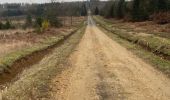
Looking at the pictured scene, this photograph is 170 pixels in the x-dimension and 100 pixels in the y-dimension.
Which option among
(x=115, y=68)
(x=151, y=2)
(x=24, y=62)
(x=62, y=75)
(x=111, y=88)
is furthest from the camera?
(x=151, y=2)

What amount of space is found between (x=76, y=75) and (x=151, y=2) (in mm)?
66132

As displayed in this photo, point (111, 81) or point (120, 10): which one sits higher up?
point (111, 81)

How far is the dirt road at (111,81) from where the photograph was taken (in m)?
11.7

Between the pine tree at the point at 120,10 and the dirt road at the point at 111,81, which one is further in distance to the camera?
the pine tree at the point at 120,10

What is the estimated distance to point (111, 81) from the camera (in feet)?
46.5

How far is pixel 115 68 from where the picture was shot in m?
17.7

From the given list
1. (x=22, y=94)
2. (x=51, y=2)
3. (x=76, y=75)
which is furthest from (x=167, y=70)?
(x=51, y=2)

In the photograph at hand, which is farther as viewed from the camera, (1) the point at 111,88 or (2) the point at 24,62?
(2) the point at 24,62

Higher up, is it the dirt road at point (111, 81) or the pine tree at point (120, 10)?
the dirt road at point (111, 81)

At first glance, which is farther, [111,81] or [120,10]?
[120,10]

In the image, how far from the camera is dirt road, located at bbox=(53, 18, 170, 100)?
1173 centimetres

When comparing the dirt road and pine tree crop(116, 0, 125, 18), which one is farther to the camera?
pine tree crop(116, 0, 125, 18)

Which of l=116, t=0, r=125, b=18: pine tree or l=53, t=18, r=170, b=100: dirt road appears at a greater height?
l=53, t=18, r=170, b=100: dirt road

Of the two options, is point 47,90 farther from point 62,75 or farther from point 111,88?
point 62,75
